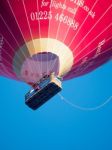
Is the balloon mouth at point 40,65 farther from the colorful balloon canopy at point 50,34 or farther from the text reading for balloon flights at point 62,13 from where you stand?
the text reading for balloon flights at point 62,13

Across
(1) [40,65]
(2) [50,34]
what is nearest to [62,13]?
(2) [50,34]

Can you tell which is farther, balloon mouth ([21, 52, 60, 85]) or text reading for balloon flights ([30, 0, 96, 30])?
balloon mouth ([21, 52, 60, 85])

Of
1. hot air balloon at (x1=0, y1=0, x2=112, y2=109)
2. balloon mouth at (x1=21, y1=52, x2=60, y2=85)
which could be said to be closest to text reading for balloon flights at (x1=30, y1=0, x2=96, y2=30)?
hot air balloon at (x1=0, y1=0, x2=112, y2=109)

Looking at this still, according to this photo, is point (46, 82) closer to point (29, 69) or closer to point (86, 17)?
point (29, 69)

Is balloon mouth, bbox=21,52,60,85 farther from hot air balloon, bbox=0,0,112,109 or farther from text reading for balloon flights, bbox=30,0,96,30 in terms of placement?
text reading for balloon flights, bbox=30,0,96,30

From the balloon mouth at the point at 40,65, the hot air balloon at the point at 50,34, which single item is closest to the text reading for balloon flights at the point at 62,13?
the hot air balloon at the point at 50,34

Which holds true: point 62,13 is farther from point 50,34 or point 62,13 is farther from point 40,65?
point 40,65

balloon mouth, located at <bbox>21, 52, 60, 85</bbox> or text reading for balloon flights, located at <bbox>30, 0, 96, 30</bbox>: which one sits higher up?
text reading for balloon flights, located at <bbox>30, 0, 96, 30</bbox>

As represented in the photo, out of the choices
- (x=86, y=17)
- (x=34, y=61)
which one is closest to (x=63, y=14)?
(x=86, y=17)
